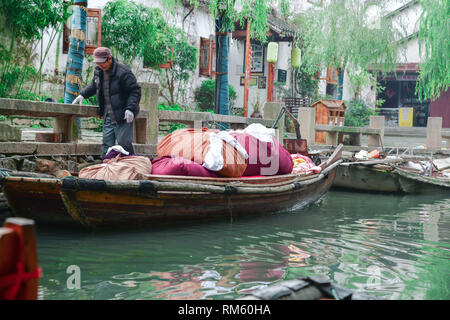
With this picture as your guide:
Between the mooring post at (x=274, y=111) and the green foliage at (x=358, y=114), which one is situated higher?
the green foliage at (x=358, y=114)

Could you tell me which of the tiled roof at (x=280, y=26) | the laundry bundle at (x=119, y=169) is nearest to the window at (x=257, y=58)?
the tiled roof at (x=280, y=26)

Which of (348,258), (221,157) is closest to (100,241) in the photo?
(221,157)

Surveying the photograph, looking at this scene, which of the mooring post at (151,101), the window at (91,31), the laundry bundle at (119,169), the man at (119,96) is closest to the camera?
the laundry bundle at (119,169)

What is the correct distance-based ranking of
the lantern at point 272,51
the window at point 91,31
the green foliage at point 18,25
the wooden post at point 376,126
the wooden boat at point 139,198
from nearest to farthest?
1. the wooden boat at point 139,198
2. the green foliage at point 18,25
3. the window at point 91,31
4. the wooden post at point 376,126
5. the lantern at point 272,51

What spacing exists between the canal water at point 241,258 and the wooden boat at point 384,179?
10.4 feet

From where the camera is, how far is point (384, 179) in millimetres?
10477

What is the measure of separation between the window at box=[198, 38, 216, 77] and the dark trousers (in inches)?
479

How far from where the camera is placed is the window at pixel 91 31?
1351cm

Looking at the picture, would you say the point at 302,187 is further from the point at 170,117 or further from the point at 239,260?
the point at 239,260

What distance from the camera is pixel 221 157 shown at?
6207 mm

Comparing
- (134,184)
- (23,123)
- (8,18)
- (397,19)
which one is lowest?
(134,184)

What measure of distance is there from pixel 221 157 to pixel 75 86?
3.54m

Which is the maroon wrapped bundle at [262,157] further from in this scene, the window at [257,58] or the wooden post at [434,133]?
the window at [257,58]

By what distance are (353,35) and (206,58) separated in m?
5.55
